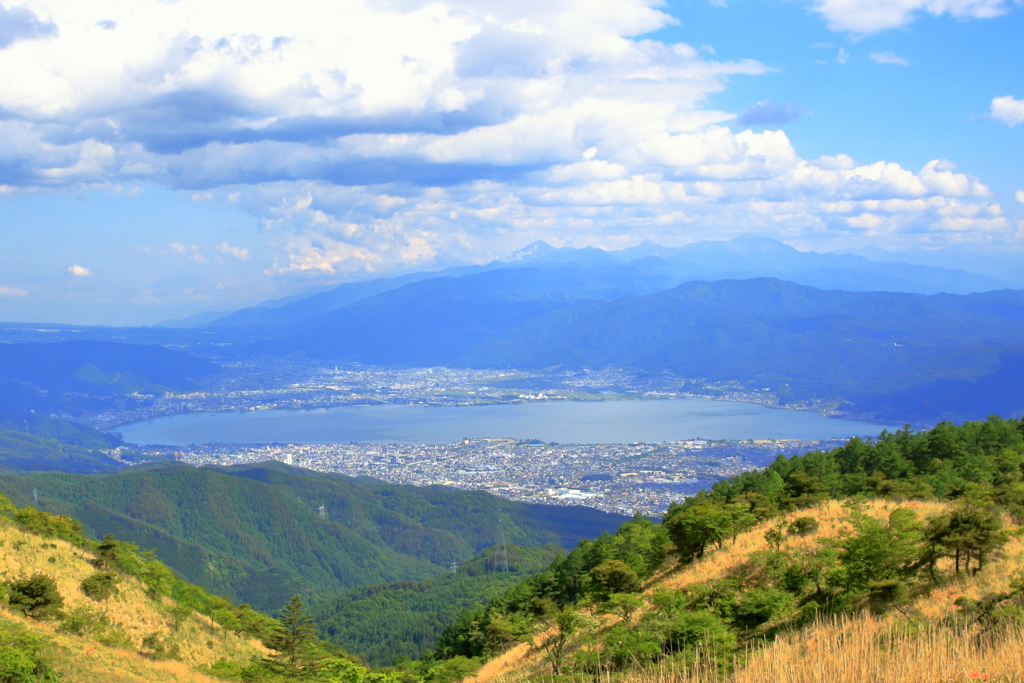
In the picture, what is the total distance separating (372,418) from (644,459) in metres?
75.2

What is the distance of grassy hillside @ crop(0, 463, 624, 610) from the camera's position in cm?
6103

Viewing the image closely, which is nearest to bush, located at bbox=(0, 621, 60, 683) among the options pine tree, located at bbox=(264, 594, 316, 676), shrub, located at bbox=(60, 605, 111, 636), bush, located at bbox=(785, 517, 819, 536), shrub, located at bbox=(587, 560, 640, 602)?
shrub, located at bbox=(60, 605, 111, 636)

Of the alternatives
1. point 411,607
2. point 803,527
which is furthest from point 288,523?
point 803,527

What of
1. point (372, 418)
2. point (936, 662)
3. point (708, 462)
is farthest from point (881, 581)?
point (372, 418)

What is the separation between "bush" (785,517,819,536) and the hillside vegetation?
31 millimetres

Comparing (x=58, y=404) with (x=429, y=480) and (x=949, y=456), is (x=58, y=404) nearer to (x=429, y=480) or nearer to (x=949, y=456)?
(x=429, y=480)

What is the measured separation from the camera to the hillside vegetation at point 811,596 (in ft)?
16.8

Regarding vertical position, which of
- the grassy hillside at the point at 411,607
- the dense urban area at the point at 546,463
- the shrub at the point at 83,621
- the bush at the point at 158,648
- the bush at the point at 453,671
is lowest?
the grassy hillside at the point at 411,607

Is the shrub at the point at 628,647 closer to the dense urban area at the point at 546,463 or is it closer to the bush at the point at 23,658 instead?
the bush at the point at 23,658

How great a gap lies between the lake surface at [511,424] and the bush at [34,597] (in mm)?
97264

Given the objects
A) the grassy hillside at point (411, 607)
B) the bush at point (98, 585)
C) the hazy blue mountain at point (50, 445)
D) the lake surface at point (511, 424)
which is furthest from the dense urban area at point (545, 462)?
the bush at point (98, 585)

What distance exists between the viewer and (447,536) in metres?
71.8

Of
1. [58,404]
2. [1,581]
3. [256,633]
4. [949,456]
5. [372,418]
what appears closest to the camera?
[1,581]

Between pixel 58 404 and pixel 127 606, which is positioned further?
pixel 58 404
